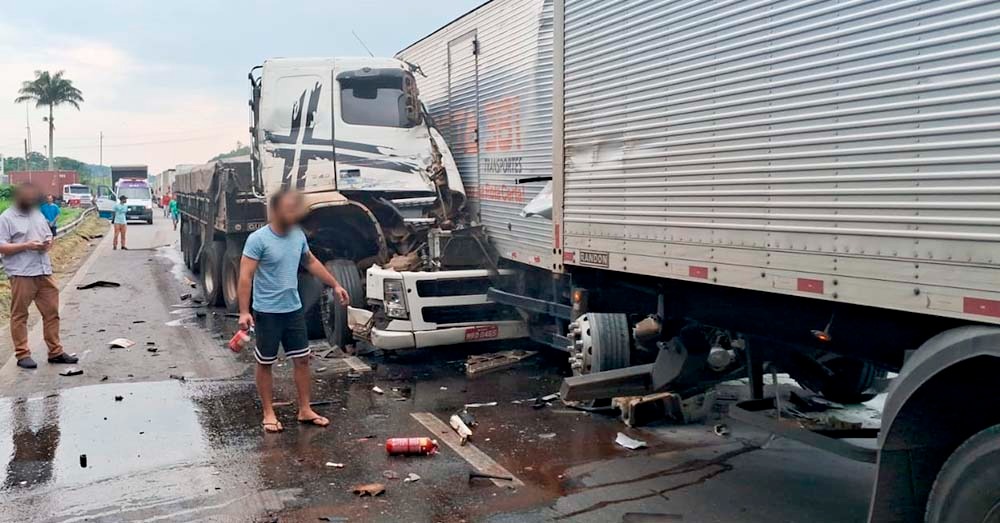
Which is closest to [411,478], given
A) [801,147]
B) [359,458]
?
[359,458]

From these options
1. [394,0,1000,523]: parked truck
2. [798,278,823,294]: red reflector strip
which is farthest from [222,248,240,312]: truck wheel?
[798,278,823,294]: red reflector strip

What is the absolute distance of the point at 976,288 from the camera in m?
2.96

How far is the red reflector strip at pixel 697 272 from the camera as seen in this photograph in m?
4.41

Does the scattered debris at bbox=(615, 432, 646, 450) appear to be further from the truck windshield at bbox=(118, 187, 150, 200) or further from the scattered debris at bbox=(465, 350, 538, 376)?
the truck windshield at bbox=(118, 187, 150, 200)

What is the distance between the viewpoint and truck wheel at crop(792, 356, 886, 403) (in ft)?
18.1

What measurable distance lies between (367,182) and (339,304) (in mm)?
1386

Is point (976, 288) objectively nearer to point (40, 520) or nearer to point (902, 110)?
point (902, 110)

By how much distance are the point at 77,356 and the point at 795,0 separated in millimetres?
8406

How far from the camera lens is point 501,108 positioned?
8.33 meters

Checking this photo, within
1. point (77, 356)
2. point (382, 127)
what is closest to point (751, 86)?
point (382, 127)

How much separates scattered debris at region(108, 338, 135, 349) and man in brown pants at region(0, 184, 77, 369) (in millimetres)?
987

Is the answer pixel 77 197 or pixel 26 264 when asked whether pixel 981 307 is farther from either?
pixel 77 197

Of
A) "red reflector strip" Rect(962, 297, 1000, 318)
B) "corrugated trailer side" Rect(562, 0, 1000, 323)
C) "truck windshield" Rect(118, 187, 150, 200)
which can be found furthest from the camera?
"truck windshield" Rect(118, 187, 150, 200)

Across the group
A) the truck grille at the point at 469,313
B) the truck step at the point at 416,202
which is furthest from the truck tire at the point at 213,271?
the truck grille at the point at 469,313
